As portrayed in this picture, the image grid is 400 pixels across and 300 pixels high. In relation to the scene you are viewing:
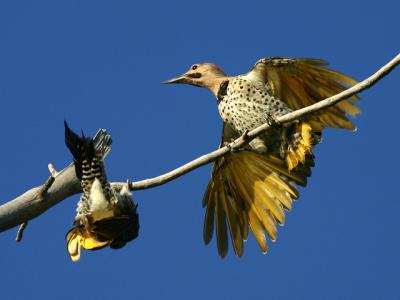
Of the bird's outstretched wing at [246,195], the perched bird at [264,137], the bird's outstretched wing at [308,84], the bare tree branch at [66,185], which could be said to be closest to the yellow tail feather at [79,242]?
the bare tree branch at [66,185]

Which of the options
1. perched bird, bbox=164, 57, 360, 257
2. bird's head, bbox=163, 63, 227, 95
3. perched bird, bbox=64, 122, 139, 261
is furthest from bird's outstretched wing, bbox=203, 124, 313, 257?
perched bird, bbox=64, 122, 139, 261

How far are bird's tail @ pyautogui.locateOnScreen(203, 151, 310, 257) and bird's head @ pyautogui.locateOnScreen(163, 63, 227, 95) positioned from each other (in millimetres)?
648

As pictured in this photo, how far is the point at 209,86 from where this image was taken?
9.33m

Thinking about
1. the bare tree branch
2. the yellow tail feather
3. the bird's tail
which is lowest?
the yellow tail feather

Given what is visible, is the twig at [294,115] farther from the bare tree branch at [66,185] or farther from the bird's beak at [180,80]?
the bird's beak at [180,80]

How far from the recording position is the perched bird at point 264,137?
861cm

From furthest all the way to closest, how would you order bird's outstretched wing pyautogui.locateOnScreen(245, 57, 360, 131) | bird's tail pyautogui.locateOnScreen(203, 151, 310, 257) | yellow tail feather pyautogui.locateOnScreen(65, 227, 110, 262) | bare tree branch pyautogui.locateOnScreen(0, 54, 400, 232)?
bird's tail pyautogui.locateOnScreen(203, 151, 310, 257) → bird's outstretched wing pyautogui.locateOnScreen(245, 57, 360, 131) → yellow tail feather pyautogui.locateOnScreen(65, 227, 110, 262) → bare tree branch pyautogui.locateOnScreen(0, 54, 400, 232)

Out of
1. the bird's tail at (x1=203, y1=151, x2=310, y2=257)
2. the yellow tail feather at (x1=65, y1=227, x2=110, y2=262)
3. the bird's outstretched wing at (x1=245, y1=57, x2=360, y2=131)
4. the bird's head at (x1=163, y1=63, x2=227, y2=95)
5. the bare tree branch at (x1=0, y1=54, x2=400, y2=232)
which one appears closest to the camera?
the bare tree branch at (x1=0, y1=54, x2=400, y2=232)

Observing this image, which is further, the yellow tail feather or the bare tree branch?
the yellow tail feather

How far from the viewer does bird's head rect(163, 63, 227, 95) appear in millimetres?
9273

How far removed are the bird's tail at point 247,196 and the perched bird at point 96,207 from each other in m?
2.21

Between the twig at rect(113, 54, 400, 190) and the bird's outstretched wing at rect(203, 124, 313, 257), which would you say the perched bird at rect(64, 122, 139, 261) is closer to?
the twig at rect(113, 54, 400, 190)

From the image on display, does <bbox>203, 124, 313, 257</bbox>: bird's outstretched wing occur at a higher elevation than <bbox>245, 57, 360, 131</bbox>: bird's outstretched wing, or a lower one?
lower

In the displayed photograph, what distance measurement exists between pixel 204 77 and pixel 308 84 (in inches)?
44.6
